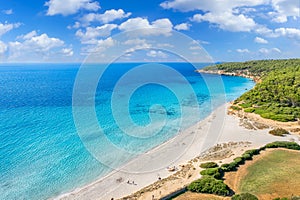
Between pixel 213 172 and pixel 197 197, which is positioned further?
pixel 213 172

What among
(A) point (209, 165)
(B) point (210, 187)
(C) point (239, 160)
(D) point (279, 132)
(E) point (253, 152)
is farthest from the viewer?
(D) point (279, 132)

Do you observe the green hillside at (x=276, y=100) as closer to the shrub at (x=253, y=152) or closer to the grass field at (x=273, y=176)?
the shrub at (x=253, y=152)

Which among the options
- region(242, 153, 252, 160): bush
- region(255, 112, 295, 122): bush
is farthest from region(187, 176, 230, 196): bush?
region(255, 112, 295, 122): bush

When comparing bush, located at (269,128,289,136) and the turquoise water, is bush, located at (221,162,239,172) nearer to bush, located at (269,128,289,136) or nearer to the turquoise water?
the turquoise water

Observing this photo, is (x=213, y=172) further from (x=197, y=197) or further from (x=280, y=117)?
(x=280, y=117)

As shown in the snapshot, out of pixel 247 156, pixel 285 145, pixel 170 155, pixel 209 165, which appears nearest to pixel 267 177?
pixel 247 156

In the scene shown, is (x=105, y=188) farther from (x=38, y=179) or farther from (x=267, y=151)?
(x=267, y=151)
